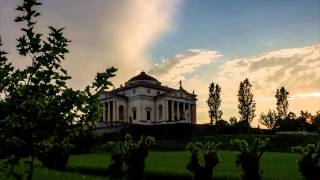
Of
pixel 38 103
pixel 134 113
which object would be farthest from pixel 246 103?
pixel 38 103

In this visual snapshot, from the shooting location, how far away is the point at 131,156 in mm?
22281

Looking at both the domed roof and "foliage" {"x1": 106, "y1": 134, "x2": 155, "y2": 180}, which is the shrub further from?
the domed roof

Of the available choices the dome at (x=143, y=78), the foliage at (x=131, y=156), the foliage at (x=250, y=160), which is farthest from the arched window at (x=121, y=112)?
the foliage at (x=250, y=160)

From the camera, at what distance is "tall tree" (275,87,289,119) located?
9631 cm

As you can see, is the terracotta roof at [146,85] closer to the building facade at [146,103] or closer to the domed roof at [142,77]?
the building facade at [146,103]

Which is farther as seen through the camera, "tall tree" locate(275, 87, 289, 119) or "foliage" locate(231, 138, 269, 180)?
"tall tree" locate(275, 87, 289, 119)

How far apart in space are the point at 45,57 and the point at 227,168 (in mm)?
19625

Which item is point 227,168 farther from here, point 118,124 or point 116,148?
point 118,124

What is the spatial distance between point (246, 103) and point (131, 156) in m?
70.1

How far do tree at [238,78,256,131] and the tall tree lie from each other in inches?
330

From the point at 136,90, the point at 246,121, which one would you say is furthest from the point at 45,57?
the point at 136,90

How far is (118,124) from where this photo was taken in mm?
81188

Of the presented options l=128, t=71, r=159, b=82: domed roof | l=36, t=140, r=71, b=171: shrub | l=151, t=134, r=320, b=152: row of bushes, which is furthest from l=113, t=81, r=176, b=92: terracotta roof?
l=36, t=140, r=71, b=171: shrub

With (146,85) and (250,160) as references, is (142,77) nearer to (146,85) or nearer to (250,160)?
(146,85)
